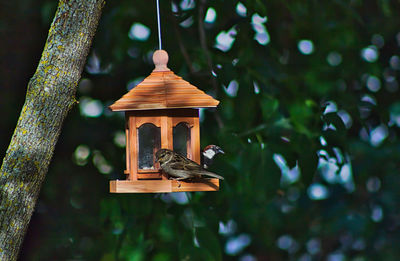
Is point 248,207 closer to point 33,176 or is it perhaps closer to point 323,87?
point 323,87

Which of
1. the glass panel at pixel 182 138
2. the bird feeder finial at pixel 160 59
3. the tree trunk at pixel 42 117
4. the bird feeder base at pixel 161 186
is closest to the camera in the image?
the tree trunk at pixel 42 117

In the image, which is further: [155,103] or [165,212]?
[165,212]

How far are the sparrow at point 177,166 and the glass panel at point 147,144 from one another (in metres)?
0.22

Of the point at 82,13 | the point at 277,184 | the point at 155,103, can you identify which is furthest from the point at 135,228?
the point at 82,13

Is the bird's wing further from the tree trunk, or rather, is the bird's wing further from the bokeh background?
the bokeh background

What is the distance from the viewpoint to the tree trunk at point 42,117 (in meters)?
2.20

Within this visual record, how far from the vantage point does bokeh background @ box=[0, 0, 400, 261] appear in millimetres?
3174

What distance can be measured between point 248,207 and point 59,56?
249 centimetres

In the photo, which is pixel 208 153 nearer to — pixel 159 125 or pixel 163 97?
pixel 159 125

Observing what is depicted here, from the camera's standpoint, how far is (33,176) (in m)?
2.24

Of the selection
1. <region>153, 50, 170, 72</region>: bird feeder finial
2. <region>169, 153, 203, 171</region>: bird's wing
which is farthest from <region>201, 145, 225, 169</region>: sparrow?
<region>153, 50, 170, 72</region>: bird feeder finial

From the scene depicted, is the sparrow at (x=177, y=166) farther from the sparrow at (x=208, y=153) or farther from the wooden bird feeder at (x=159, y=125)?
the sparrow at (x=208, y=153)

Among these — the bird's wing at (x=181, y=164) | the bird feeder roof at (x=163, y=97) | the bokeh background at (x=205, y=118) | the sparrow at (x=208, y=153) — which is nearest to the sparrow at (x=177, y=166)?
the bird's wing at (x=181, y=164)

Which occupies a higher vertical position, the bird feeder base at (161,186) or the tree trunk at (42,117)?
the tree trunk at (42,117)
